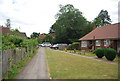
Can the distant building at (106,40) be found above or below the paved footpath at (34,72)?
above

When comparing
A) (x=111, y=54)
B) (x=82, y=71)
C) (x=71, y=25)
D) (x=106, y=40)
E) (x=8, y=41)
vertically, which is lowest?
(x=82, y=71)

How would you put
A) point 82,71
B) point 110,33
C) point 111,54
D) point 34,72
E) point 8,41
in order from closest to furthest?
point 8,41 → point 34,72 → point 82,71 → point 111,54 → point 110,33

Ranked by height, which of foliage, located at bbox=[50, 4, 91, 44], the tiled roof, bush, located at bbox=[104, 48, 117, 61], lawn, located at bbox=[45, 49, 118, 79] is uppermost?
foliage, located at bbox=[50, 4, 91, 44]

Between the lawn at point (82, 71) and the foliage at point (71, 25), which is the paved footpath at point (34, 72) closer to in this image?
the lawn at point (82, 71)

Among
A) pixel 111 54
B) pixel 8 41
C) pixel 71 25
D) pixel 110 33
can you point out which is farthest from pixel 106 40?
pixel 71 25

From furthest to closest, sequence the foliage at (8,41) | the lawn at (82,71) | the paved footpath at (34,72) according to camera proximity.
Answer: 1. the lawn at (82,71)
2. the paved footpath at (34,72)
3. the foliage at (8,41)

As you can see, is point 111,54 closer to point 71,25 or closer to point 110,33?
point 110,33

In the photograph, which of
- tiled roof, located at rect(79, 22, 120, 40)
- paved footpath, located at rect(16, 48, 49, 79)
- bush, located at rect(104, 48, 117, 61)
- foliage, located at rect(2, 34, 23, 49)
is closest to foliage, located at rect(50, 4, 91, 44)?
tiled roof, located at rect(79, 22, 120, 40)

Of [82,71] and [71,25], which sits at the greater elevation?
[71,25]

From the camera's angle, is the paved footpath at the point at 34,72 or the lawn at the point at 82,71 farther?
the lawn at the point at 82,71

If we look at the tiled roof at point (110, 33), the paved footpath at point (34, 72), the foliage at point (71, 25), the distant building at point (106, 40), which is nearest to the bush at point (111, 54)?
the paved footpath at point (34, 72)

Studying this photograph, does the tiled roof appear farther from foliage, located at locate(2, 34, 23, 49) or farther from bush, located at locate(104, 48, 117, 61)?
foliage, located at locate(2, 34, 23, 49)

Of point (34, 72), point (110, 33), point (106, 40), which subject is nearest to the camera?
point (34, 72)

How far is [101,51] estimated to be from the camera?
1805 cm
